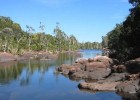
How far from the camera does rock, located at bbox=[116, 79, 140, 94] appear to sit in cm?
4488

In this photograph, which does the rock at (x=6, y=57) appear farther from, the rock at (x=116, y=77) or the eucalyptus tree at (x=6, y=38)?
the rock at (x=116, y=77)

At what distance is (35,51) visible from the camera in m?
164

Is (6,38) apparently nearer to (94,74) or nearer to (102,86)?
(94,74)

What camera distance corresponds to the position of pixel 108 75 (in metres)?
59.8

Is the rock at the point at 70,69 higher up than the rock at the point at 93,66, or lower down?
lower down

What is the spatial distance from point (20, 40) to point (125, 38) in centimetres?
9049

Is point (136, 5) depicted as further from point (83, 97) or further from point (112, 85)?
point (83, 97)

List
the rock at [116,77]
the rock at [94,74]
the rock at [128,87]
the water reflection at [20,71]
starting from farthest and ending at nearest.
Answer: the water reflection at [20,71], the rock at [94,74], the rock at [116,77], the rock at [128,87]

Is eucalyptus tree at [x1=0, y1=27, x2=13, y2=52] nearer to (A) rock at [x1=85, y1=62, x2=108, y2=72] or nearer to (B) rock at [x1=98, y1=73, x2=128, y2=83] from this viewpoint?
(A) rock at [x1=85, y1=62, x2=108, y2=72]

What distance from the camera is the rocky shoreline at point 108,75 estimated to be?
1795 inches

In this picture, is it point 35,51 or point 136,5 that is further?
point 35,51

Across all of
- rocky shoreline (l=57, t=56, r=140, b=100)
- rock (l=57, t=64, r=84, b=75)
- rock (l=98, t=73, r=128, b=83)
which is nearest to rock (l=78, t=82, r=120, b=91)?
rocky shoreline (l=57, t=56, r=140, b=100)

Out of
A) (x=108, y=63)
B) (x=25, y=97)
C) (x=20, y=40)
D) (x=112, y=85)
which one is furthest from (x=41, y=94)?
(x=20, y=40)

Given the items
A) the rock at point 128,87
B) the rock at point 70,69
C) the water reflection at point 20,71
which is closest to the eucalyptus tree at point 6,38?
the water reflection at point 20,71
